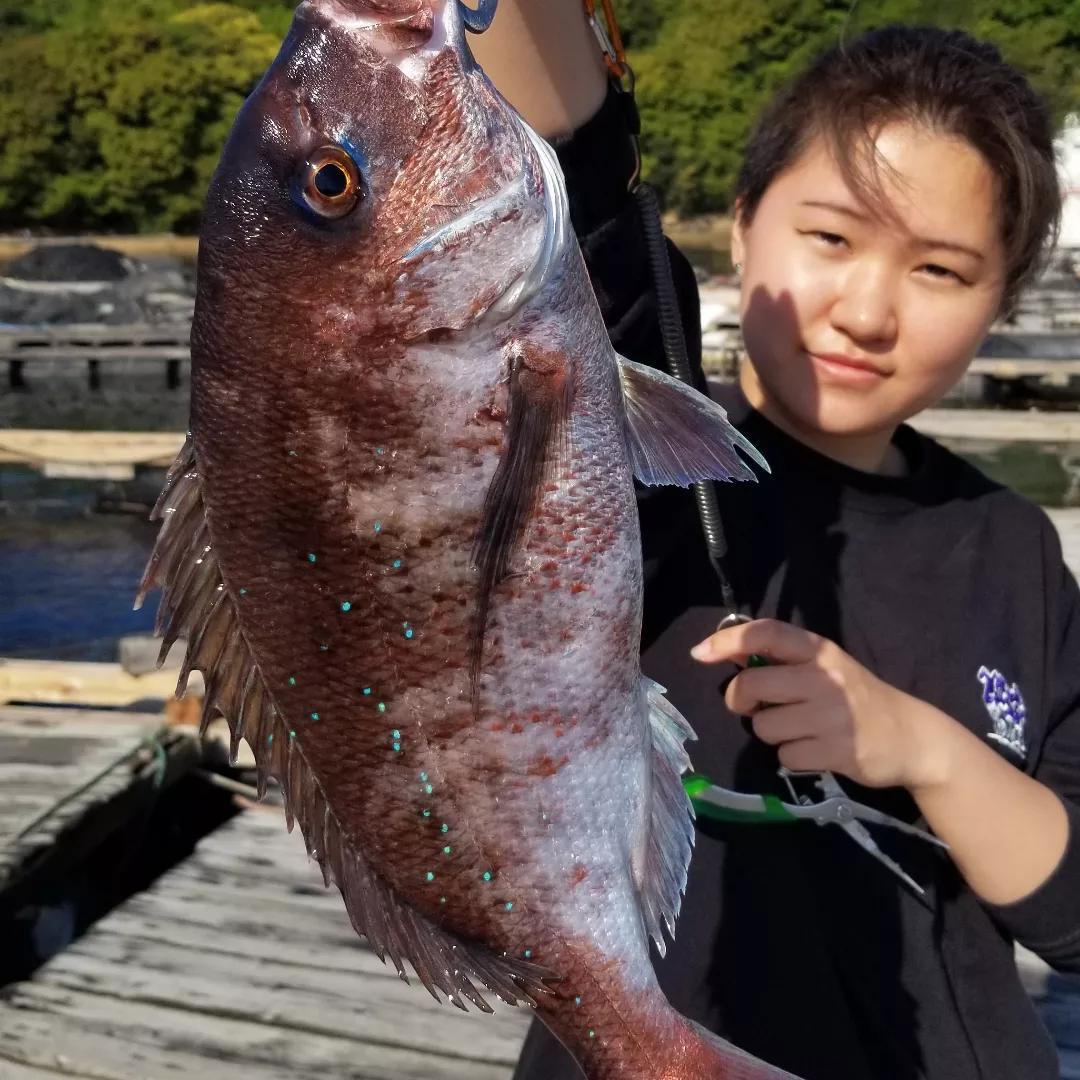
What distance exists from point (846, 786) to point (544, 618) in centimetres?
89

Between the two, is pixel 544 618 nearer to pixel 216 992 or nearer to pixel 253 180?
pixel 253 180

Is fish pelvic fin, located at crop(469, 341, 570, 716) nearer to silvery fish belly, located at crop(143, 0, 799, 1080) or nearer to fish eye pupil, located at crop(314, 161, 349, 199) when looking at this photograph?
silvery fish belly, located at crop(143, 0, 799, 1080)

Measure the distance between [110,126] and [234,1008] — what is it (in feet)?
173

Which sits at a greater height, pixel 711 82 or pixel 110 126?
pixel 711 82

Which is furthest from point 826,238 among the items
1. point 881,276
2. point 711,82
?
point 711,82

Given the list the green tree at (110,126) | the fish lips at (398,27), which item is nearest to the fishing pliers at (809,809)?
the fish lips at (398,27)

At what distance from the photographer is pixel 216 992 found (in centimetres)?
283

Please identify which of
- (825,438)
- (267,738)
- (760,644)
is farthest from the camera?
(825,438)

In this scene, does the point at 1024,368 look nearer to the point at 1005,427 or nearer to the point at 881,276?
the point at 1005,427

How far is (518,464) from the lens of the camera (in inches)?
38.3

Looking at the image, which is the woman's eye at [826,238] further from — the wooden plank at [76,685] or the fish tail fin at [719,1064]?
the wooden plank at [76,685]

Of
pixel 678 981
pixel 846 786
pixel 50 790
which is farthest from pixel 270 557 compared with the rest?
pixel 50 790

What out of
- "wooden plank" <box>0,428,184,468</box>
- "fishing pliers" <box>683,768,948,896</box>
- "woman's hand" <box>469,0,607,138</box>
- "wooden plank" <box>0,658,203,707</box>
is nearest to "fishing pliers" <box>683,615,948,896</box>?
"fishing pliers" <box>683,768,948,896</box>

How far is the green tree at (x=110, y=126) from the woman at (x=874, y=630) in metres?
49.5
